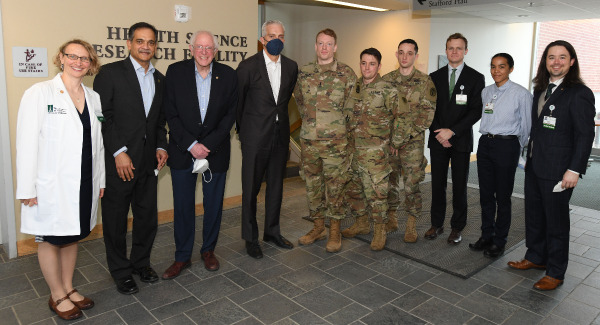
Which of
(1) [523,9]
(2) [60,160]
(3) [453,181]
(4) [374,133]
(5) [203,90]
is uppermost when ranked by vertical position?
(1) [523,9]

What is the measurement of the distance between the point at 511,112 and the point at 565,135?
0.53 m

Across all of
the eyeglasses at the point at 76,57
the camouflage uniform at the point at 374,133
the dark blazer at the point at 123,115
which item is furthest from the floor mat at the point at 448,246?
the eyeglasses at the point at 76,57

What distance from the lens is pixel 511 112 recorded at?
3.59 meters

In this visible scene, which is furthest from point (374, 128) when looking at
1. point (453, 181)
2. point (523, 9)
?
point (523, 9)

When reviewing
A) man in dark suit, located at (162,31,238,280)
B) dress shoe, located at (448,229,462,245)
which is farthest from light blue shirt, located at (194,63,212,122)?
dress shoe, located at (448,229,462,245)

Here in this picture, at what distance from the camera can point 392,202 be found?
14.6 feet

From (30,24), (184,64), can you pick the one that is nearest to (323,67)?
(184,64)

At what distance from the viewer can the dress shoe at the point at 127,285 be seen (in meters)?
3.12

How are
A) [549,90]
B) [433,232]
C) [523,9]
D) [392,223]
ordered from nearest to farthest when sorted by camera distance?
[549,90] → [433,232] → [392,223] → [523,9]

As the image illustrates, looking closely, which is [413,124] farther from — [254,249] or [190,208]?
[190,208]

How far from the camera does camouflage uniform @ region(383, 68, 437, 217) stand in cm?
401

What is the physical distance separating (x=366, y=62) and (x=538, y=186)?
1635 mm

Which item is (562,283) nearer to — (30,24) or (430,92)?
(430,92)

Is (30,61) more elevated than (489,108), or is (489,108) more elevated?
(30,61)
